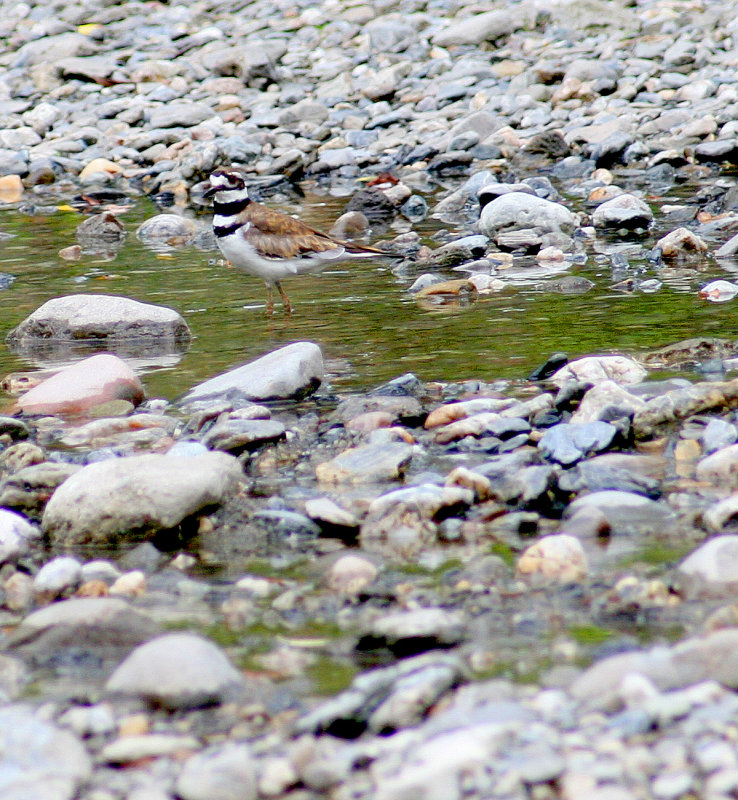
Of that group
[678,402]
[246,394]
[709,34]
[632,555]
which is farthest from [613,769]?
[709,34]

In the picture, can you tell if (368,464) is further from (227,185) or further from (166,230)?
(166,230)

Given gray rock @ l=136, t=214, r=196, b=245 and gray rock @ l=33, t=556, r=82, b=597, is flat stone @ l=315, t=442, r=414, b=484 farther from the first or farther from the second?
gray rock @ l=136, t=214, r=196, b=245

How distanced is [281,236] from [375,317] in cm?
137

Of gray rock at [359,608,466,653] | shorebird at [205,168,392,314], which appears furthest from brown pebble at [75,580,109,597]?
shorebird at [205,168,392,314]

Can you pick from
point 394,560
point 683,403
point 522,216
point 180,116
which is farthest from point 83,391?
point 180,116

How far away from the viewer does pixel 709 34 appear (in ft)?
58.6

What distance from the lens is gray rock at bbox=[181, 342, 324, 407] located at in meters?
6.30

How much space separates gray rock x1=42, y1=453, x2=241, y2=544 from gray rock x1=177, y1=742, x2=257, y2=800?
5.66 feet

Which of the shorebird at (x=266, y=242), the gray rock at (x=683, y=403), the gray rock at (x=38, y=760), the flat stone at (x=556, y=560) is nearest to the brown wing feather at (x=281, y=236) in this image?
the shorebird at (x=266, y=242)

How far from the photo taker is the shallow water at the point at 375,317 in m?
7.07

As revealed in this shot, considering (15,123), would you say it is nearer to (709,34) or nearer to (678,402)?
(709,34)

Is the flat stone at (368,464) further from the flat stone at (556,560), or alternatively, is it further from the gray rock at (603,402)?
the flat stone at (556,560)

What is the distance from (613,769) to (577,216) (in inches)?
363

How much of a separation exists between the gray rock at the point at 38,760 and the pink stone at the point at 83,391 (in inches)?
139
